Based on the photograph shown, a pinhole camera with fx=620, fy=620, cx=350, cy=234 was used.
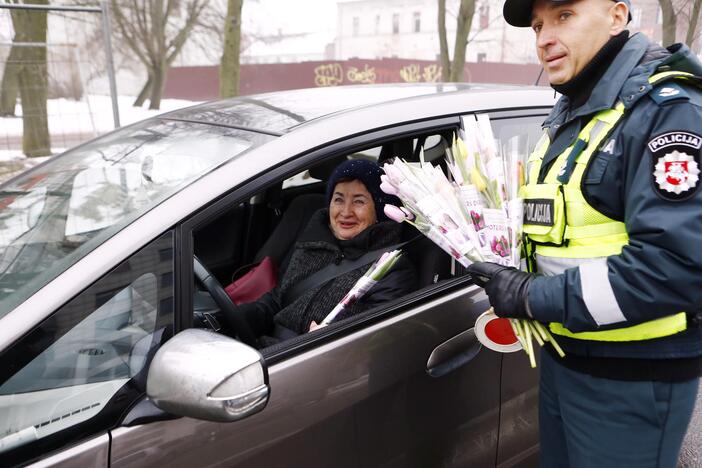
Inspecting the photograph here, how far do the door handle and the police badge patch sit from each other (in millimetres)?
837

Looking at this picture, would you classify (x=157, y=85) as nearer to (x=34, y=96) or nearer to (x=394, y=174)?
(x=34, y=96)

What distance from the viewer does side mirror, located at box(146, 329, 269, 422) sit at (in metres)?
1.27

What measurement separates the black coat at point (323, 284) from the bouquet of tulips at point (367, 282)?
25 mm

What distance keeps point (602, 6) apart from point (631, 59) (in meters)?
0.15

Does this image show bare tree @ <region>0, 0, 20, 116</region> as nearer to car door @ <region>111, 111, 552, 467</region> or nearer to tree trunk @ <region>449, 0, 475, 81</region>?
car door @ <region>111, 111, 552, 467</region>

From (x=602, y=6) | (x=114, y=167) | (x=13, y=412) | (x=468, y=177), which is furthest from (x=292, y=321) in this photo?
(x=602, y=6)

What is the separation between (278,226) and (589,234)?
1.84m

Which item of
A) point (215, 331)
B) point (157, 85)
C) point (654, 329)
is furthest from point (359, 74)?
point (654, 329)

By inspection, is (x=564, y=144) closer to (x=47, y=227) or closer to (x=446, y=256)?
(x=446, y=256)

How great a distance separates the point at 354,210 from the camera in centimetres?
258

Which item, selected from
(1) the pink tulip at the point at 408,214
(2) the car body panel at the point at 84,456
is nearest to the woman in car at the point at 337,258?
(1) the pink tulip at the point at 408,214

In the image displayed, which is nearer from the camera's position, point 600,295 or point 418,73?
point 600,295

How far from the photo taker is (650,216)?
129cm

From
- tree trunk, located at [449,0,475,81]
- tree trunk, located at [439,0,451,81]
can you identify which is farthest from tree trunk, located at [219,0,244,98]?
tree trunk, located at [439,0,451,81]
